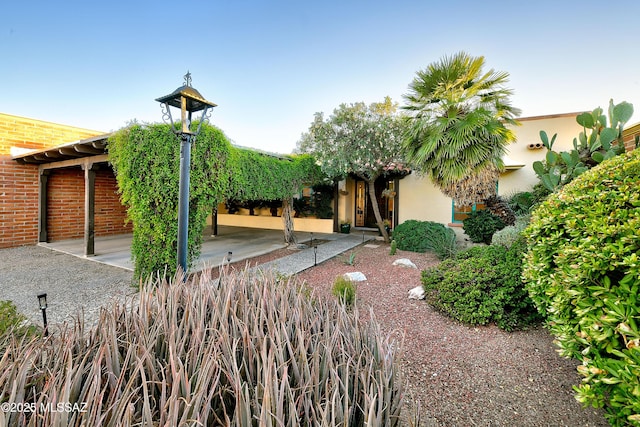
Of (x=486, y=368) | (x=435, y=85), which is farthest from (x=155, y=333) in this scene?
(x=435, y=85)

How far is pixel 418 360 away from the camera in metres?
2.90

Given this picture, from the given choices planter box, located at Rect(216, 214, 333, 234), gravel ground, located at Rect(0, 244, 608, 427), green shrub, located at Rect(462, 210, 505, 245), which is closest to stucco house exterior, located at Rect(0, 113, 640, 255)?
planter box, located at Rect(216, 214, 333, 234)

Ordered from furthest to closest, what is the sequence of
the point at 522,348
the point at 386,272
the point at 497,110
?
1. the point at 497,110
2. the point at 386,272
3. the point at 522,348

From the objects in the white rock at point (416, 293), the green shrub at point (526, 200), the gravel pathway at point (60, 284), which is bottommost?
the gravel pathway at point (60, 284)

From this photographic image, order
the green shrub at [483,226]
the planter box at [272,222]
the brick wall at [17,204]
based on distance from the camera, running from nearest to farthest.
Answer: the green shrub at [483,226]
the brick wall at [17,204]
the planter box at [272,222]

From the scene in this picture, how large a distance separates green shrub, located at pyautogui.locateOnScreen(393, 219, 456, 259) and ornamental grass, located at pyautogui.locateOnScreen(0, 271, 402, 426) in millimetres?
7112

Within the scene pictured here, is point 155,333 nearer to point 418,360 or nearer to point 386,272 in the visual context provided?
point 418,360

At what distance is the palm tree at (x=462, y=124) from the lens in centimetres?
627

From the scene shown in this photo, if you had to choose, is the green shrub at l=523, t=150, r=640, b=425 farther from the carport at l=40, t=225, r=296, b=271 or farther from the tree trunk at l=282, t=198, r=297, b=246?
the tree trunk at l=282, t=198, r=297, b=246

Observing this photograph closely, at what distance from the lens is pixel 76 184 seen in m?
9.95

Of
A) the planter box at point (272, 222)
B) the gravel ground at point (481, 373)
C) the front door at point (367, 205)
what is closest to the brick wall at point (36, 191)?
the planter box at point (272, 222)

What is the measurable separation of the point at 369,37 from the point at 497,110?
148 inches

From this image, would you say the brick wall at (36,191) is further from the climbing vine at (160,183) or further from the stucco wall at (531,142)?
the stucco wall at (531,142)

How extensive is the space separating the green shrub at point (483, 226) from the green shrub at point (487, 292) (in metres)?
4.52
